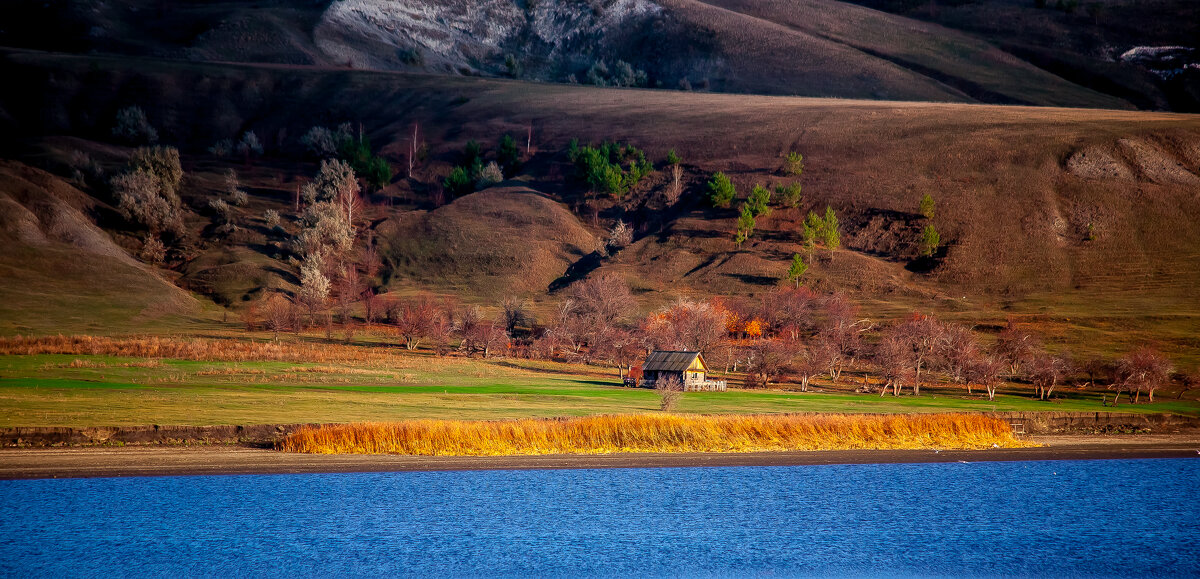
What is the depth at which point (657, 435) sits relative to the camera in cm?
3938

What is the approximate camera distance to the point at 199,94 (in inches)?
6934

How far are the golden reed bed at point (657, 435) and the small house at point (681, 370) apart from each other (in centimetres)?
1699

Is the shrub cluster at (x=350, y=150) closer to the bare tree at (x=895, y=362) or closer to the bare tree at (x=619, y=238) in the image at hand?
the bare tree at (x=619, y=238)

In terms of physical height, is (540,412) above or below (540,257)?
above

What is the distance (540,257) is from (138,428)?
80.7m

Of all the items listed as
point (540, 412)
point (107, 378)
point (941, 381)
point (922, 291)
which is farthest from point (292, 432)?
point (922, 291)

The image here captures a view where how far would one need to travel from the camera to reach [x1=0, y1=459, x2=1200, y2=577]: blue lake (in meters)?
22.5

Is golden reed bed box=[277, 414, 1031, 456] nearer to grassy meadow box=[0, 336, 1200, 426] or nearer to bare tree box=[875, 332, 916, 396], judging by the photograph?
grassy meadow box=[0, 336, 1200, 426]

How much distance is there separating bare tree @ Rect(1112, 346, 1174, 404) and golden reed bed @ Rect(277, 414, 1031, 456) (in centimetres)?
1941

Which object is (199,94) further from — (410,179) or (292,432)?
(292,432)

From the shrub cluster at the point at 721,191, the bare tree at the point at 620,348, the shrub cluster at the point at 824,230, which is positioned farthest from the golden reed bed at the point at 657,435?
the shrub cluster at the point at 721,191

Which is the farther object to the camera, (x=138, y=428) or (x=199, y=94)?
(x=199, y=94)

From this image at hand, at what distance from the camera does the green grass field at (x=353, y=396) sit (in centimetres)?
4000

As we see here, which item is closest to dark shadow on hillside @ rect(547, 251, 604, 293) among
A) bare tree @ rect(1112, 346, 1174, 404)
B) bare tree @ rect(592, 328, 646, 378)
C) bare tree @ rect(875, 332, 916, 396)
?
bare tree @ rect(592, 328, 646, 378)
